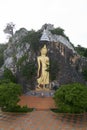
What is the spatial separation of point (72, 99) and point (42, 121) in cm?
Answer: 135

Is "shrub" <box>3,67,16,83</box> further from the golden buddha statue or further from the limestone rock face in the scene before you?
the golden buddha statue

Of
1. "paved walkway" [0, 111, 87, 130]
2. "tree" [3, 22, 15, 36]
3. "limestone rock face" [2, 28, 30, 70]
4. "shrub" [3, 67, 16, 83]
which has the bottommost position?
"paved walkway" [0, 111, 87, 130]

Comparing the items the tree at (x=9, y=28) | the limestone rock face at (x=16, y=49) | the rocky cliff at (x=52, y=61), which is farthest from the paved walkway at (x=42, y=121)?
the tree at (x=9, y=28)

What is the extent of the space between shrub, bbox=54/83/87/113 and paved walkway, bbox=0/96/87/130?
24cm

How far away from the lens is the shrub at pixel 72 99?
8.84 metres

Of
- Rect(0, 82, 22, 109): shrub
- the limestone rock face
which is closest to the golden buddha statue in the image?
the limestone rock face

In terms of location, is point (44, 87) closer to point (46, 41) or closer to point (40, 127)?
point (46, 41)

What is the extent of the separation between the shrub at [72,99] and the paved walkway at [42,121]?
0.24 m

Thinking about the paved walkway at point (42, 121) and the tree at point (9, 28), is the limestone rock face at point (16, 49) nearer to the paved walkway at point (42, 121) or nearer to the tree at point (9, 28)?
the tree at point (9, 28)

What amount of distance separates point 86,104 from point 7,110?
Answer: 2876mm

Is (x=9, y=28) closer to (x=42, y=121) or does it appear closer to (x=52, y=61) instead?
(x=52, y=61)

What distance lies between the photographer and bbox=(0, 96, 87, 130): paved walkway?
7.55m

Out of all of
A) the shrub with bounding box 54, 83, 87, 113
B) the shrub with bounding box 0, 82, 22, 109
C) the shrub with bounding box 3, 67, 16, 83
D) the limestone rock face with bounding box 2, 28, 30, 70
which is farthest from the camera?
the limestone rock face with bounding box 2, 28, 30, 70

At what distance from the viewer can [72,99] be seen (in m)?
8.88
